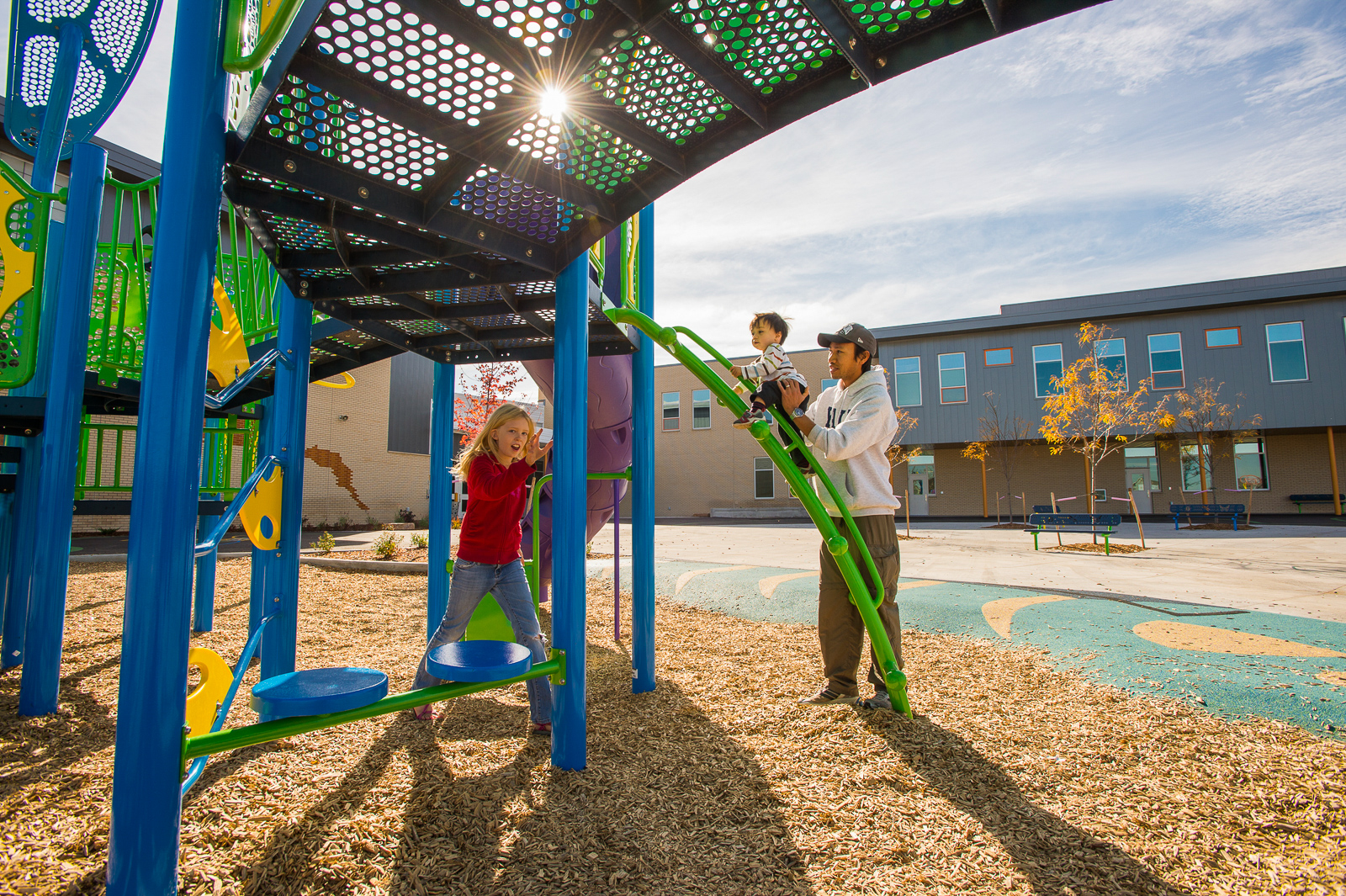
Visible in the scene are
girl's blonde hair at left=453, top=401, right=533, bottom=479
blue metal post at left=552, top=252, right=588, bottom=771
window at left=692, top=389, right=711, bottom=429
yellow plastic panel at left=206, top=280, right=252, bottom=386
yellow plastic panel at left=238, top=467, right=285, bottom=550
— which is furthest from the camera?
window at left=692, top=389, right=711, bottom=429

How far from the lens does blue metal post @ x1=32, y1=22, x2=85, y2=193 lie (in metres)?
3.84

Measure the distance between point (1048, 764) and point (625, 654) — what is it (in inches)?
111

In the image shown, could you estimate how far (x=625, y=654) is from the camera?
4.63 meters

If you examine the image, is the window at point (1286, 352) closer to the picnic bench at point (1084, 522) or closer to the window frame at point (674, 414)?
the picnic bench at point (1084, 522)

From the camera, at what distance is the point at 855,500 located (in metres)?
3.29

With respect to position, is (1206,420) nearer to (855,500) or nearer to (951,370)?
(951,370)

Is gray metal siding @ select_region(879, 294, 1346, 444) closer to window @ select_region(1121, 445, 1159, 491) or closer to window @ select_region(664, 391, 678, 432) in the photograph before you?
window @ select_region(1121, 445, 1159, 491)

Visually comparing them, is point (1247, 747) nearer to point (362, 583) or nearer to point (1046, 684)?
point (1046, 684)

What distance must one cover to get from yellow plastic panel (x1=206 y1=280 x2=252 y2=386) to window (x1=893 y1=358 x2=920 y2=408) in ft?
77.4

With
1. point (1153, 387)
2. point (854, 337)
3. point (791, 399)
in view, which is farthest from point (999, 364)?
point (791, 399)

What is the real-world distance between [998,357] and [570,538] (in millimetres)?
24230

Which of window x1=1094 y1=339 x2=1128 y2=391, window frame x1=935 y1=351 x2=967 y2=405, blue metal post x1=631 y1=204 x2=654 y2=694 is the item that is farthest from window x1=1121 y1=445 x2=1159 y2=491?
blue metal post x1=631 y1=204 x2=654 y2=694

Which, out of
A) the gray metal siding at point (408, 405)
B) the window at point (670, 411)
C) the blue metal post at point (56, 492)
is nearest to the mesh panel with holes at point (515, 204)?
the blue metal post at point (56, 492)

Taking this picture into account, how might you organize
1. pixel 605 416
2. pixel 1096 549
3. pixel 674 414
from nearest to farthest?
pixel 605 416 → pixel 1096 549 → pixel 674 414
